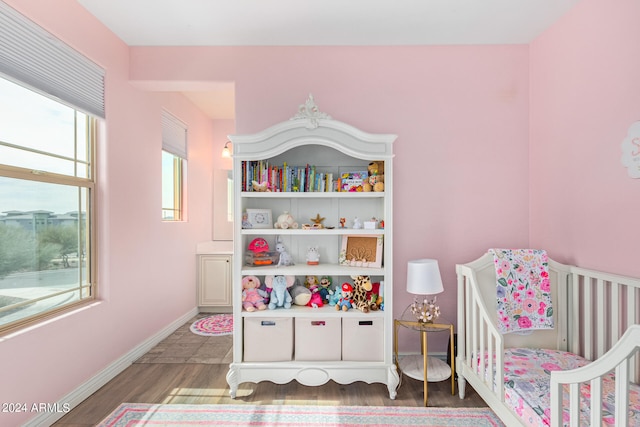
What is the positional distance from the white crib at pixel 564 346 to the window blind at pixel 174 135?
124 inches

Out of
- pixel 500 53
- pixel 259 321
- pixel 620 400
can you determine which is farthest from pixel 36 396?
pixel 500 53

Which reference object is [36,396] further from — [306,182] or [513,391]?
[513,391]

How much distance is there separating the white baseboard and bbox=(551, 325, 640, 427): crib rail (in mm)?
2635

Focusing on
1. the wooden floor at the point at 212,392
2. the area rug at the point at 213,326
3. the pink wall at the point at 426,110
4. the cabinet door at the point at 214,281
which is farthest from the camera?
the cabinet door at the point at 214,281

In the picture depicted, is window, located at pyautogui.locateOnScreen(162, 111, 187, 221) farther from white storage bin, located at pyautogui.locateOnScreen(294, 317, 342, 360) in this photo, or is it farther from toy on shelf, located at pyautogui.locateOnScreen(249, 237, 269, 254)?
white storage bin, located at pyautogui.locateOnScreen(294, 317, 342, 360)

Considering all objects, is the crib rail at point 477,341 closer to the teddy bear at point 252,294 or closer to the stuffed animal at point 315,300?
the stuffed animal at point 315,300

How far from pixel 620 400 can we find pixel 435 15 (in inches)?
94.9

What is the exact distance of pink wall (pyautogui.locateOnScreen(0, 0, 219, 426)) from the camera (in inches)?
75.4

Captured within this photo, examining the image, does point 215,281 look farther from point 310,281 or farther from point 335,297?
point 335,297

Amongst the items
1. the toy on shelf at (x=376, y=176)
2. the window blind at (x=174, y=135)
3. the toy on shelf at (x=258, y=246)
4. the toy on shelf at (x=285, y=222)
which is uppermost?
the window blind at (x=174, y=135)

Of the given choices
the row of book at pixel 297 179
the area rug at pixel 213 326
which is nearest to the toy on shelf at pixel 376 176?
the row of book at pixel 297 179

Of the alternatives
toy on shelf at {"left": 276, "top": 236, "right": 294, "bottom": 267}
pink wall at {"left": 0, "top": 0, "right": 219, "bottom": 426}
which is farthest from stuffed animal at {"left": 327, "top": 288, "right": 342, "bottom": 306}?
pink wall at {"left": 0, "top": 0, "right": 219, "bottom": 426}

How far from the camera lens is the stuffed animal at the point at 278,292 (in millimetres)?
2443

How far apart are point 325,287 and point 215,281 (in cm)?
203
